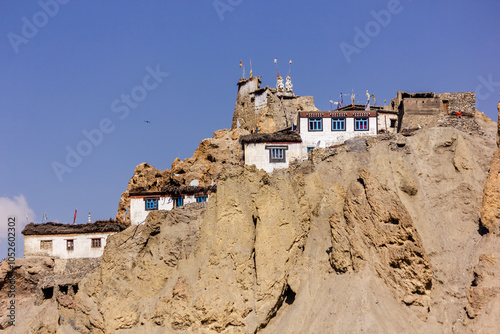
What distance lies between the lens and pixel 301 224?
54.1m

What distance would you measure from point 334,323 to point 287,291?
4.47 metres

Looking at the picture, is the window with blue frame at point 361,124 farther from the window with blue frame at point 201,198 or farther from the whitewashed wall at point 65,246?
the whitewashed wall at point 65,246

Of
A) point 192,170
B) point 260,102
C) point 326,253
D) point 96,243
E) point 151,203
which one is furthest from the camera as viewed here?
point 260,102

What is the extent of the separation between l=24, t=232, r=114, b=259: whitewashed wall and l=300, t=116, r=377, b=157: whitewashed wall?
16760 millimetres

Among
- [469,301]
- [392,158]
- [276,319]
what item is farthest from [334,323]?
[392,158]

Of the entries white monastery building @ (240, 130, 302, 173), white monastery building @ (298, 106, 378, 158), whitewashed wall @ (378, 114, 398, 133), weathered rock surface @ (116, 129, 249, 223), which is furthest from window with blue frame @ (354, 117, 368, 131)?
weathered rock surface @ (116, 129, 249, 223)

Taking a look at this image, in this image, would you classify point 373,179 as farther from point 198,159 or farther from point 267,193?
point 198,159

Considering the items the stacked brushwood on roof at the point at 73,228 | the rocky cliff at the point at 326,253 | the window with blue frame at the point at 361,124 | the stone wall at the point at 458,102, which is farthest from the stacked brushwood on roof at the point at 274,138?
the stacked brushwood on roof at the point at 73,228

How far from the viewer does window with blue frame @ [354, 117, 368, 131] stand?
203 feet

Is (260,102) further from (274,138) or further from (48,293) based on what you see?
(48,293)

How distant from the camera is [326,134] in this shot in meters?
61.3

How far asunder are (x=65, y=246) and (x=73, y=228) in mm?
1506

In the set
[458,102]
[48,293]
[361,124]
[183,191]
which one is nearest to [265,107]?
[361,124]

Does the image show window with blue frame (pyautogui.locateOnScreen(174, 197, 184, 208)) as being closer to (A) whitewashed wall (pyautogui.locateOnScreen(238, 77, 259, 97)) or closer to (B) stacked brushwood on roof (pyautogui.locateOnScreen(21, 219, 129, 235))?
(B) stacked brushwood on roof (pyautogui.locateOnScreen(21, 219, 129, 235))
